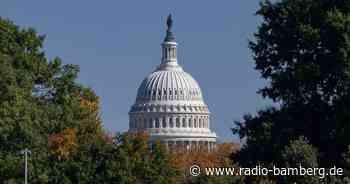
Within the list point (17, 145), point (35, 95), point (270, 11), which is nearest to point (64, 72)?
point (35, 95)

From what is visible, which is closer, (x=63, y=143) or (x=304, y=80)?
(x=304, y=80)

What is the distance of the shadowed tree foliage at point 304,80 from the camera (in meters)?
49.3

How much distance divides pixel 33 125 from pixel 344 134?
20.7m

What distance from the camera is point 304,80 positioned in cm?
5000

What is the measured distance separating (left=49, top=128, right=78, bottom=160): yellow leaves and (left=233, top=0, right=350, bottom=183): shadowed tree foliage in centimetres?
1666

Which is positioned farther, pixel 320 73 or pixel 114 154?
pixel 114 154

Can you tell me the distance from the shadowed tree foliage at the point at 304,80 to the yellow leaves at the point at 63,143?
16.7 m

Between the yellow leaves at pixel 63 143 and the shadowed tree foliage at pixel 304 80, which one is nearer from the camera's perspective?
the shadowed tree foliage at pixel 304 80

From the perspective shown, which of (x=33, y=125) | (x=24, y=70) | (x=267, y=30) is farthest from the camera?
(x=24, y=70)

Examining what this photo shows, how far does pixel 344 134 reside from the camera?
4884 centimetres

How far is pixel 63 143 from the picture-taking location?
68.0 m

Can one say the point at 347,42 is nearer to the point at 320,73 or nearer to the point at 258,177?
the point at 320,73

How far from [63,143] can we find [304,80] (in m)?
20.1

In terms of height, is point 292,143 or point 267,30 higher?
point 267,30
